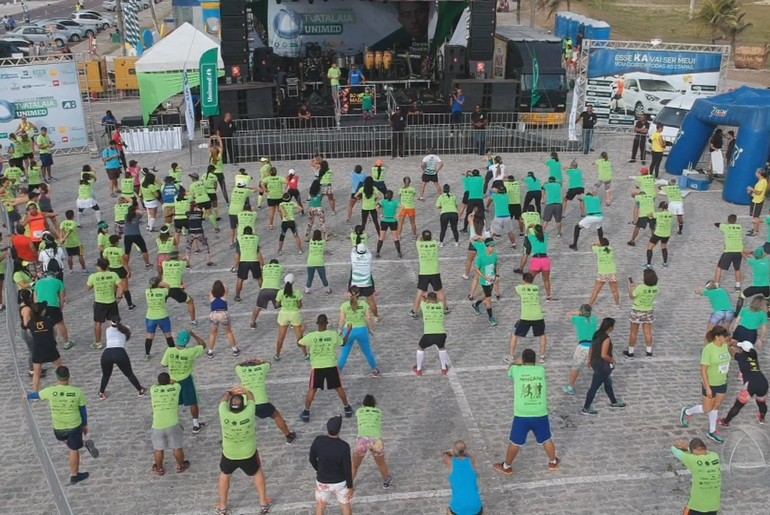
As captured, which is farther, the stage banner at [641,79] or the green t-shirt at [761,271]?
the stage banner at [641,79]

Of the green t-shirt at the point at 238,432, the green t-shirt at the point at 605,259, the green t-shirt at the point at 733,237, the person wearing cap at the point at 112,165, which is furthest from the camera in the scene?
the person wearing cap at the point at 112,165

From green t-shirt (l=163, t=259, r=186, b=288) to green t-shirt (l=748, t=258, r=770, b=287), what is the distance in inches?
364

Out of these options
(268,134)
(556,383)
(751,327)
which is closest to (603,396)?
(556,383)

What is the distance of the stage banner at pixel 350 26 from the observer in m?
30.9

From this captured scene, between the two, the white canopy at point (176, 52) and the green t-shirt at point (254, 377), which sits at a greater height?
the white canopy at point (176, 52)

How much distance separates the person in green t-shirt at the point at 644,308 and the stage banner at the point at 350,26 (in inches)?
905

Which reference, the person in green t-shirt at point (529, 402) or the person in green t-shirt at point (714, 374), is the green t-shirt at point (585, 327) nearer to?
the person in green t-shirt at point (714, 374)

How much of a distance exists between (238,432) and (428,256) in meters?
5.52

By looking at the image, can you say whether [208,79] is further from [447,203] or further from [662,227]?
[662,227]

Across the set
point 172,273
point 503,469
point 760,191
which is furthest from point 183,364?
point 760,191

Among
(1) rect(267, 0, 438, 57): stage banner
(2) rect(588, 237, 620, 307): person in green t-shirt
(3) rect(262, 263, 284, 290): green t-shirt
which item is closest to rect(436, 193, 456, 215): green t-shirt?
(2) rect(588, 237, 620, 307): person in green t-shirt

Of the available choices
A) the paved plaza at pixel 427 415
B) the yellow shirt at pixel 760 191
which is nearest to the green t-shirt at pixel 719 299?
the paved plaza at pixel 427 415

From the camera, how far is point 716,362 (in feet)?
30.1

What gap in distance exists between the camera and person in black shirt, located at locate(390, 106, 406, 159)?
75.4 ft
